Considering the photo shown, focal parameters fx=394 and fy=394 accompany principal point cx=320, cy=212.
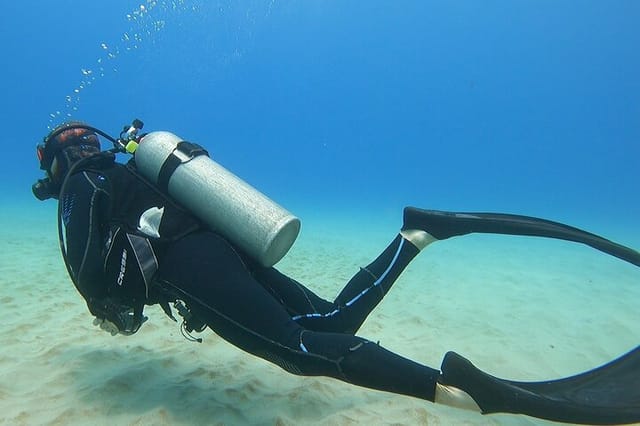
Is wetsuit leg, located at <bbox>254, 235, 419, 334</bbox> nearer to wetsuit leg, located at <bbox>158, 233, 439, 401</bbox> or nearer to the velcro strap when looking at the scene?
wetsuit leg, located at <bbox>158, 233, 439, 401</bbox>

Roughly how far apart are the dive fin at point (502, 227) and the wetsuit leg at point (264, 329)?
1.45 m

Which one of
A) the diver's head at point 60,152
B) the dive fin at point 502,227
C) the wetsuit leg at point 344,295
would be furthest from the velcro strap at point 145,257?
the dive fin at point 502,227

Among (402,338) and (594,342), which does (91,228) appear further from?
(594,342)

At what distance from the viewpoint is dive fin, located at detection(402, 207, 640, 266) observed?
2.97 metres

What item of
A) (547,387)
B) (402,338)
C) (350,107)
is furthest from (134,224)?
(350,107)

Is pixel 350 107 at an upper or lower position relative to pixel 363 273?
upper

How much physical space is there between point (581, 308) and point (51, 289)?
952 cm

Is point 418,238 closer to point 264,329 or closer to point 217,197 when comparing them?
point 264,329

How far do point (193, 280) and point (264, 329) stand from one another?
596mm

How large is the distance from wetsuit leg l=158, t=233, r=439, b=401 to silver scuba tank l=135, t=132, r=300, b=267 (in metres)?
0.19

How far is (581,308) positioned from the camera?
284 inches

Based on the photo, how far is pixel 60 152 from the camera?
3.36 metres

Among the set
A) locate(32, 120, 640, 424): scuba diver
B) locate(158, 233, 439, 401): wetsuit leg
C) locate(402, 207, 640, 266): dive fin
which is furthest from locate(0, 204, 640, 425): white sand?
locate(402, 207, 640, 266): dive fin

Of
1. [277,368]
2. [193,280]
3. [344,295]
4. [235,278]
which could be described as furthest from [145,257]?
[277,368]
